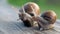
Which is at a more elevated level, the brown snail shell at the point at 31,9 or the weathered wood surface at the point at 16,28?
the brown snail shell at the point at 31,9

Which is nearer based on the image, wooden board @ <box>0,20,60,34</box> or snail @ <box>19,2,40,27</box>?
wooden board @ <box>0,20,60,34</box>

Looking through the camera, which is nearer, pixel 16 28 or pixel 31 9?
pixel 16 28

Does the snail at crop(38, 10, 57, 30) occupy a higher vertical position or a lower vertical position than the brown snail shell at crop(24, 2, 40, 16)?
lower

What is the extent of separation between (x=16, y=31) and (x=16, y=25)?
4.8 inches

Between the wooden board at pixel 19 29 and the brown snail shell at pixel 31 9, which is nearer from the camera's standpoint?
the wooden board at pixel 19 29

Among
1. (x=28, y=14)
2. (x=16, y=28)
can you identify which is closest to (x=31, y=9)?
(x=28, y=14)

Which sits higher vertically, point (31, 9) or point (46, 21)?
point (31, 9)

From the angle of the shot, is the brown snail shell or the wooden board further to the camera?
the brown snail shell

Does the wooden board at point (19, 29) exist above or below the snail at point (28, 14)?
below

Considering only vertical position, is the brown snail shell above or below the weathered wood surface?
above

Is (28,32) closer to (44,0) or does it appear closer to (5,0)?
(44,0)

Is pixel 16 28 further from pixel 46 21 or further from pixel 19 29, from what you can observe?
pixel 46 21

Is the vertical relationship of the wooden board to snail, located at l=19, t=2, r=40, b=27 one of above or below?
below

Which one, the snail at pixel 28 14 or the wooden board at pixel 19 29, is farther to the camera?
the snail at pixel 28 14
